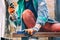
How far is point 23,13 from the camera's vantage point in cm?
204

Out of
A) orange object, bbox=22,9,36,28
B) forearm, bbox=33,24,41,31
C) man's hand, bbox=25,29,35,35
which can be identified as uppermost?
orange object, bbox=22,9,36,28

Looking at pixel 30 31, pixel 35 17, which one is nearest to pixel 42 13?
pixel 35 17

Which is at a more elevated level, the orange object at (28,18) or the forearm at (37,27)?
the orange object at (28,18)

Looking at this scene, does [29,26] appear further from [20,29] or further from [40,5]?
[40,5]

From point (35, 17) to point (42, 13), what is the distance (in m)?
0.08

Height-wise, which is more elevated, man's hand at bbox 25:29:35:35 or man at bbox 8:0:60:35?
man at bbox 8:0:60:35

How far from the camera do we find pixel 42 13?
2.01 metres

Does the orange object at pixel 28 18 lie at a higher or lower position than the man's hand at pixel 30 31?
higher

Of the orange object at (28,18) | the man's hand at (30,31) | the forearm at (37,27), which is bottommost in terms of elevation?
the man's hand at (30,31)

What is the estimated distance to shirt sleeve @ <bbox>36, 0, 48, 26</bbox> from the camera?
1.99m

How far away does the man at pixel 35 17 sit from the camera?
1.98m

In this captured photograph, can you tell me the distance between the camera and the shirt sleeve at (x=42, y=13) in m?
1.99

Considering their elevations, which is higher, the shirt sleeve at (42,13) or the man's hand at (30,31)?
the shirt sleeve at (42,13)

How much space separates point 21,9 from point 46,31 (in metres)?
0.34
